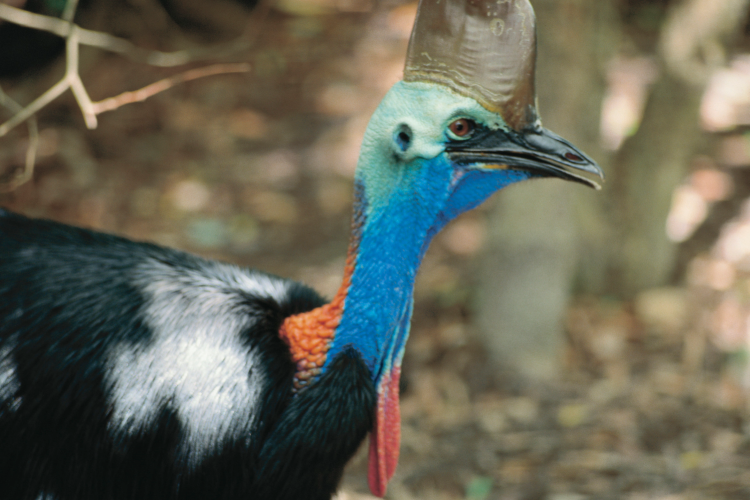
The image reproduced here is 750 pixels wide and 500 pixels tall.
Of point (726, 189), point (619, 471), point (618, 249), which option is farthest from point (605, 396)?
point (726, 189)

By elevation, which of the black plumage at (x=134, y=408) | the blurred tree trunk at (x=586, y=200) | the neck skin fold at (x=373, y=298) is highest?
the blurred tree trunk at (x=586, y=200)

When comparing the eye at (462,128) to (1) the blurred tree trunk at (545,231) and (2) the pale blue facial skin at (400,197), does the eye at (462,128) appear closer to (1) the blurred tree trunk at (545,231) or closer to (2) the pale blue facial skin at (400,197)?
(2) the pale blue facial skin at (400,197)

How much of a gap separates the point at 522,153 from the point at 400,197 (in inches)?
11.1

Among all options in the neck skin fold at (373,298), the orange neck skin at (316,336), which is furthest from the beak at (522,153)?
the orange neck skin at (316,336)

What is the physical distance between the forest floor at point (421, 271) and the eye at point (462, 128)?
1571mm

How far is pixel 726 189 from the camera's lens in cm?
432

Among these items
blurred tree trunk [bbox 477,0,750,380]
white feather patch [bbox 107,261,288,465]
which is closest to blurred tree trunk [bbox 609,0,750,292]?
blurred tree trunk [bbox 477,0,750,380]

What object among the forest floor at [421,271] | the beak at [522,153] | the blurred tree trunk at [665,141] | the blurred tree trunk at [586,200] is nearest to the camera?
the beak at [522,153]

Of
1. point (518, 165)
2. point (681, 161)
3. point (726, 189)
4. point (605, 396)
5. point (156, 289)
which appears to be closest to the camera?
point (518, 165)

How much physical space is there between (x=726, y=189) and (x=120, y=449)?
375 centimetres

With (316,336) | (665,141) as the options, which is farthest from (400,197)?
(665,141)

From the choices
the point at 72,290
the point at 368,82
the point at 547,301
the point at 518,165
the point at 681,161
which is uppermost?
the point at 368,82

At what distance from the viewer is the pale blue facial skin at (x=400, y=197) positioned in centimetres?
164

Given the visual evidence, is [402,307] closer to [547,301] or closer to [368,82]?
[547,301]
